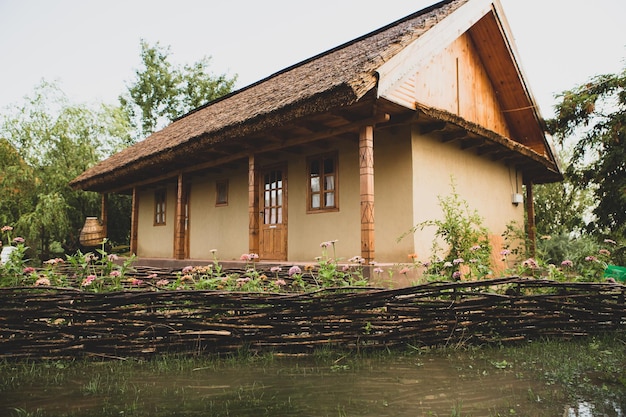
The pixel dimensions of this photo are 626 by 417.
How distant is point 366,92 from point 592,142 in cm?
772

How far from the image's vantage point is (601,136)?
9.70 metres

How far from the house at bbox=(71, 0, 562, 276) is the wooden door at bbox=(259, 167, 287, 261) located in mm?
30

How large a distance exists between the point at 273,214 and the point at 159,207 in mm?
5707

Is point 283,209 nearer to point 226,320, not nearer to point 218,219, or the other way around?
point 218,219

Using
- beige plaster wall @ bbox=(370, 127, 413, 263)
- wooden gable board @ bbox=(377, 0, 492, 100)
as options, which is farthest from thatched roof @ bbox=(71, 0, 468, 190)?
beige plaster wall @ bbox=(370, 127, 413, 263)

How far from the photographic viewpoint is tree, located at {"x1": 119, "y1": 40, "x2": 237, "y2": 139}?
28.7m

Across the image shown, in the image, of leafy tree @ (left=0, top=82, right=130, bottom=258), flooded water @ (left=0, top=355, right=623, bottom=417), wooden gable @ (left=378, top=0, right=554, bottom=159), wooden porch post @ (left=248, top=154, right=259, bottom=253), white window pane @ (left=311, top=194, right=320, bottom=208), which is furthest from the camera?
leafy tree @ (left=0, top=82, right=130, bottom=258)

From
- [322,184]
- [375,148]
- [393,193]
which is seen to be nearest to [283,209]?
[322,184]

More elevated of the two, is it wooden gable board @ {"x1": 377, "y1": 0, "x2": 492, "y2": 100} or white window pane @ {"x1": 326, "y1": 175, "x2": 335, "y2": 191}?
wooden gable board @ {"x1": 377, "y1": 0, "x2": 492, "y2": 100}

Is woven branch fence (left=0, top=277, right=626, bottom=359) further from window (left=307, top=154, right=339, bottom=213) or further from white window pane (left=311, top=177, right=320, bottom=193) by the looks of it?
white window pane (left=311, top=177, right=320, bottom=193)

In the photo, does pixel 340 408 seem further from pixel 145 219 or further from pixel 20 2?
pixel 20 2

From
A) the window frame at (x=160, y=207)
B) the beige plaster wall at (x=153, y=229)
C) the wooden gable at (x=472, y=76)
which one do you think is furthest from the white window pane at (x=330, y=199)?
the window frame at (x=160, y=207)

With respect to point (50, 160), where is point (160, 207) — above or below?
below

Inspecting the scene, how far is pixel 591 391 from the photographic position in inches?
88.3
